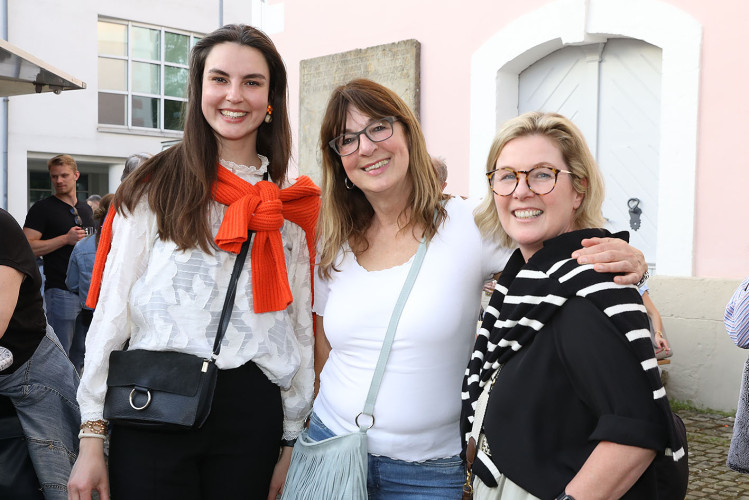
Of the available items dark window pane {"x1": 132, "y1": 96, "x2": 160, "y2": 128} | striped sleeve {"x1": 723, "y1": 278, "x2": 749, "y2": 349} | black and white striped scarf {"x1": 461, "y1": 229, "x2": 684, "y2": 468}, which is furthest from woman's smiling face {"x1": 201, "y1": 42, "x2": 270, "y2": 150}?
dark window pane {"x1": 132, "y1": 96, "x2": 160, "y2": 128}

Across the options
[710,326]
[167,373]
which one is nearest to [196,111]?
[167,373]

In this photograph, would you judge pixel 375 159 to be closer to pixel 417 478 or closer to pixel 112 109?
pixel 417 478

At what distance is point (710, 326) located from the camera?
5.82m

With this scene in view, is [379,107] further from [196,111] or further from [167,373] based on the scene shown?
[167,373]

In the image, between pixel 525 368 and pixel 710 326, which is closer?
pixel 525 368

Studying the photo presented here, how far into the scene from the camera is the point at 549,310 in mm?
1605

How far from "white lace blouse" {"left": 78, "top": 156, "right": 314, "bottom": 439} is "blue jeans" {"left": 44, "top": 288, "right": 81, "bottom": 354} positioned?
433 centimetres

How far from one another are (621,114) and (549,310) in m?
5.51

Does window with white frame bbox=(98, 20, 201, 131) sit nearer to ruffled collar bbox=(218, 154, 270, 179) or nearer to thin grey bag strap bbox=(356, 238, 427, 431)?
ruffled collar bbox=(218, 154, 270, 179)

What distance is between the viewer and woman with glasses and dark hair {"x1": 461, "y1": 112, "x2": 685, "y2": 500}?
149cm

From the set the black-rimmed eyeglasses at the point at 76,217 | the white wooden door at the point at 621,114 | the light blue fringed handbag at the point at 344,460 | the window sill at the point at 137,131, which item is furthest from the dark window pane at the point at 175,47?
the light blue fringed handbag at the point at 344,460

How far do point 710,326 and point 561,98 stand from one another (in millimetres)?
2596

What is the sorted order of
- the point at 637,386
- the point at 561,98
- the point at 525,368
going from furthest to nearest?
the point at 561,98 → the point at 525,368 → the point at 637,386

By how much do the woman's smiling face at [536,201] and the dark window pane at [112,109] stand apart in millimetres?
15845
